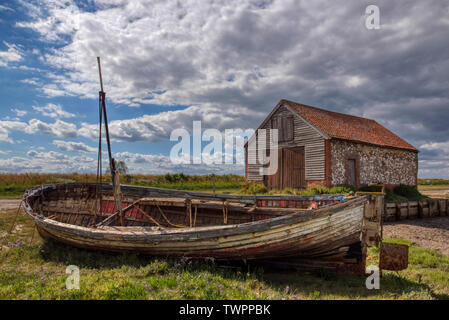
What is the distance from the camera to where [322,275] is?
6672 mm

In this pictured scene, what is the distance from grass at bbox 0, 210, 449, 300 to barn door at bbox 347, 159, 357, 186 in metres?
12.5

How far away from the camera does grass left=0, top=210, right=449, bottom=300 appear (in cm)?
508

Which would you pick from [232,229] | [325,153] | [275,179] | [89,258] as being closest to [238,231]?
[232,229]

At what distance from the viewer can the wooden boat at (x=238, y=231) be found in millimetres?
5984

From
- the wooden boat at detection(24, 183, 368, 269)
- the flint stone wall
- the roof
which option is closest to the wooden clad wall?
the roof

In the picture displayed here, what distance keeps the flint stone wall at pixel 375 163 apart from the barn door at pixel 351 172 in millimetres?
425

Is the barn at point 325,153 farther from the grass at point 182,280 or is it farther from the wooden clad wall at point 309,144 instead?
the grass at point 182,280

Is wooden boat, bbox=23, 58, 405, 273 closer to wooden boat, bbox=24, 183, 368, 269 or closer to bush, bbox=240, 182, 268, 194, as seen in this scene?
wooden boat, bbox=24, 183, 368, 269

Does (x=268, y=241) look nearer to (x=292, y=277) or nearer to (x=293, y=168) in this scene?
(x=292, y=277)

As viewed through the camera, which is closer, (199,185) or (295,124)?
(295,124)

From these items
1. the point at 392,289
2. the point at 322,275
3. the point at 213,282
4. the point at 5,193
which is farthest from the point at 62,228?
the point at 5,193

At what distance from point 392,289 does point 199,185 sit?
86.7 ft
